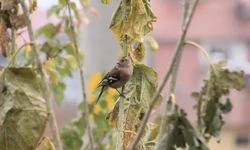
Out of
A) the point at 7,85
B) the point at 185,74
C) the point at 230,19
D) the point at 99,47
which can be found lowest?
the point at 185,74

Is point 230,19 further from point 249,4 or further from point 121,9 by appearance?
point 121,9

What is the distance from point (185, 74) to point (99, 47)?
170 centimetres

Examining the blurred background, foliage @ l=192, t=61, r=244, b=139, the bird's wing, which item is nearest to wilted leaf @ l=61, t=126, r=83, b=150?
foliage @ l=192, t=61, r=244, b=139

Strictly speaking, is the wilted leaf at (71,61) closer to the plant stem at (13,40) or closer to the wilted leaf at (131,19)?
the plant stem at (13,40)

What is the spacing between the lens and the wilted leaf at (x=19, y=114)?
618mm

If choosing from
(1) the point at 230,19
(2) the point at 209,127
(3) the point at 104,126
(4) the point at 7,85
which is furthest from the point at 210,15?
(4) the point at 7,85

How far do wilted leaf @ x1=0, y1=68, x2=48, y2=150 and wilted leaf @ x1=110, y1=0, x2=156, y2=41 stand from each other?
0.31ft

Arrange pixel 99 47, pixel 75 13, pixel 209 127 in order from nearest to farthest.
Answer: pixel 209 127 < pixel 75 13 < pixel 99 47

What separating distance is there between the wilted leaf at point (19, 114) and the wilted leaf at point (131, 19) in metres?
0.09

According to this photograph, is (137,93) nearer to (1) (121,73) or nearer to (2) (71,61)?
(1) (121,73)

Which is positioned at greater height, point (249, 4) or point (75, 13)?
point (75, 13)

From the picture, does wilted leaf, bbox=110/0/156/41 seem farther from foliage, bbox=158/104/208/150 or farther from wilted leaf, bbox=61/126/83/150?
wilted leaf, bbox=61/126/83/150

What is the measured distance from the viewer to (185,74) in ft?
10.4

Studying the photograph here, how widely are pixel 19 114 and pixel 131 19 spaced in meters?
0.14
